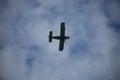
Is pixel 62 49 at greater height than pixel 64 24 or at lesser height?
lesser

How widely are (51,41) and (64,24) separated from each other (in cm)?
800

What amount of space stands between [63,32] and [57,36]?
9.76 feet

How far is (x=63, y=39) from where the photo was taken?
111875mm

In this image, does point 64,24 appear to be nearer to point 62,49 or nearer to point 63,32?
point 63,32

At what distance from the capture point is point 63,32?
4341 inches

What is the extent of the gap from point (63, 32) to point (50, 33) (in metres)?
5.42

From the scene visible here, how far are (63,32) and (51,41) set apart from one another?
234 inches

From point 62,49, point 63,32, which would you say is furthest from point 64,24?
point 62,49

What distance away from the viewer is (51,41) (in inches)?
4456

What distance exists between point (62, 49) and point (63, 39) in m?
4.37

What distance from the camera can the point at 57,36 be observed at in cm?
11194

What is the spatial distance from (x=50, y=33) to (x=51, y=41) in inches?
111
